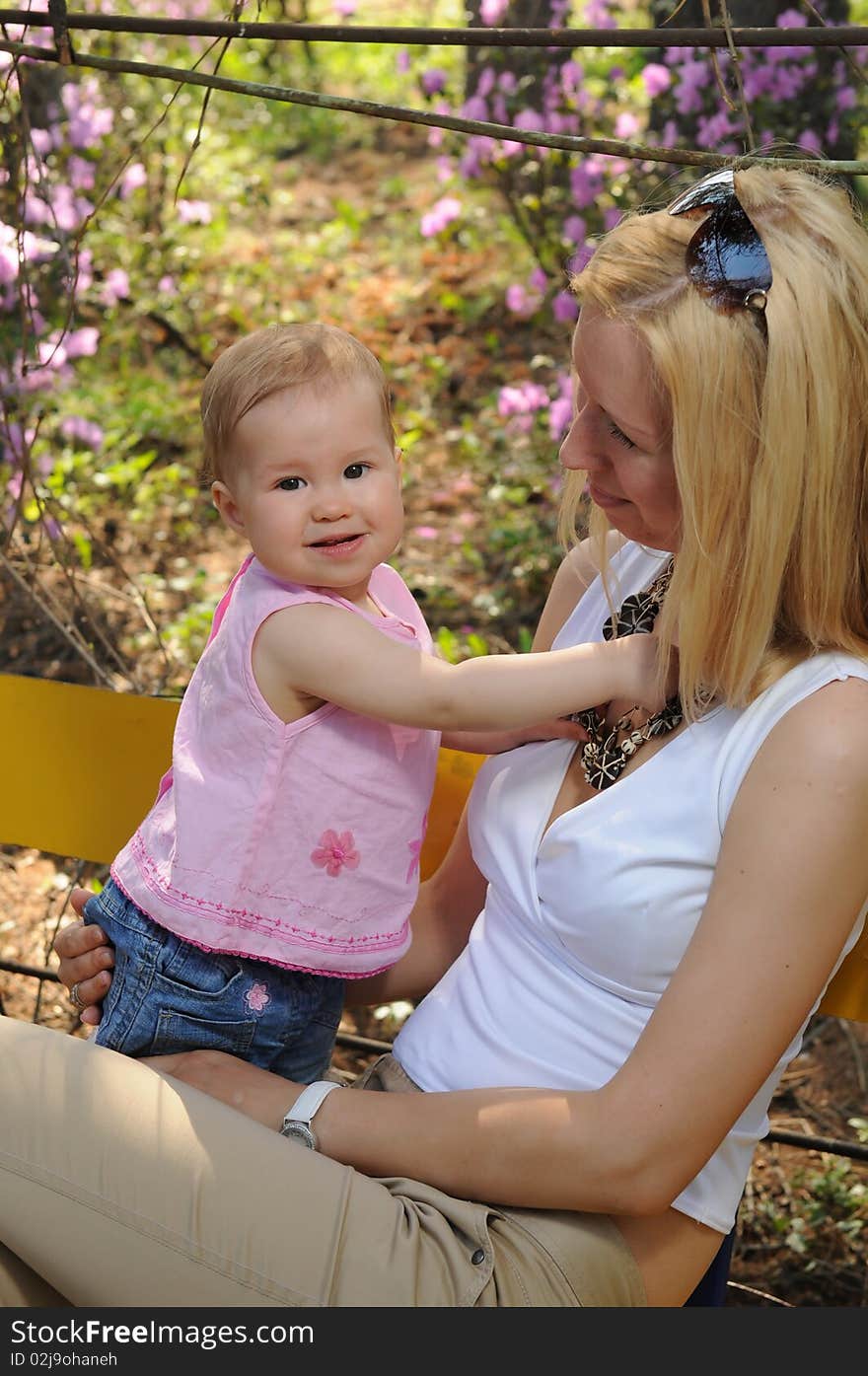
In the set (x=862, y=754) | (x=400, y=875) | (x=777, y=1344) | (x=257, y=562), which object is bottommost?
(x=777, y=1344)

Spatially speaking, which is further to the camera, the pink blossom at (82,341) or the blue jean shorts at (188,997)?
the pink blossom at (82,341)

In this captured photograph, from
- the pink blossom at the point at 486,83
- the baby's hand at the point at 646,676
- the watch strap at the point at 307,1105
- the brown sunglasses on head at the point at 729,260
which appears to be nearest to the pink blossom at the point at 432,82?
the pink blossom at the point at 486,83

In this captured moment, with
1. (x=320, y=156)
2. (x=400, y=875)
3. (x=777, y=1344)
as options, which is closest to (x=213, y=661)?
(x=400, y=875)

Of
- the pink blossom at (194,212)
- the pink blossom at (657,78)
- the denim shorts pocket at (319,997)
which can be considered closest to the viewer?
the denim shorts pocket at (319,997)

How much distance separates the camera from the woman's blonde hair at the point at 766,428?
143 cm

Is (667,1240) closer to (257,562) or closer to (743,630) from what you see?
(743,630)

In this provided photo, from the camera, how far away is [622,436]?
156 cm

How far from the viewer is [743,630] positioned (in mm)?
1495

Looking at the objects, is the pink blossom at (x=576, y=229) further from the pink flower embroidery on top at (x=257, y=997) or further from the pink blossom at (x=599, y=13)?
the pink flower embroidery on top at (x=257, y=997)

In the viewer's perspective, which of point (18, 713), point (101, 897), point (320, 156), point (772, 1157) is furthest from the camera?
point (320, 156)

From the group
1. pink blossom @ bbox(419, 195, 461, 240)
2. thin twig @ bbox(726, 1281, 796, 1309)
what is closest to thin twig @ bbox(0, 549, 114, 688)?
thin twig @ bbox(726, 1281, 796, 1309)

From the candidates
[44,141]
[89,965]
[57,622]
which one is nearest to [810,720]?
[89,965]

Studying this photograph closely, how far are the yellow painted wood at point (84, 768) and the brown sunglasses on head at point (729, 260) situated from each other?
85cm

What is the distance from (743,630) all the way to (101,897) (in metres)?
0.86
